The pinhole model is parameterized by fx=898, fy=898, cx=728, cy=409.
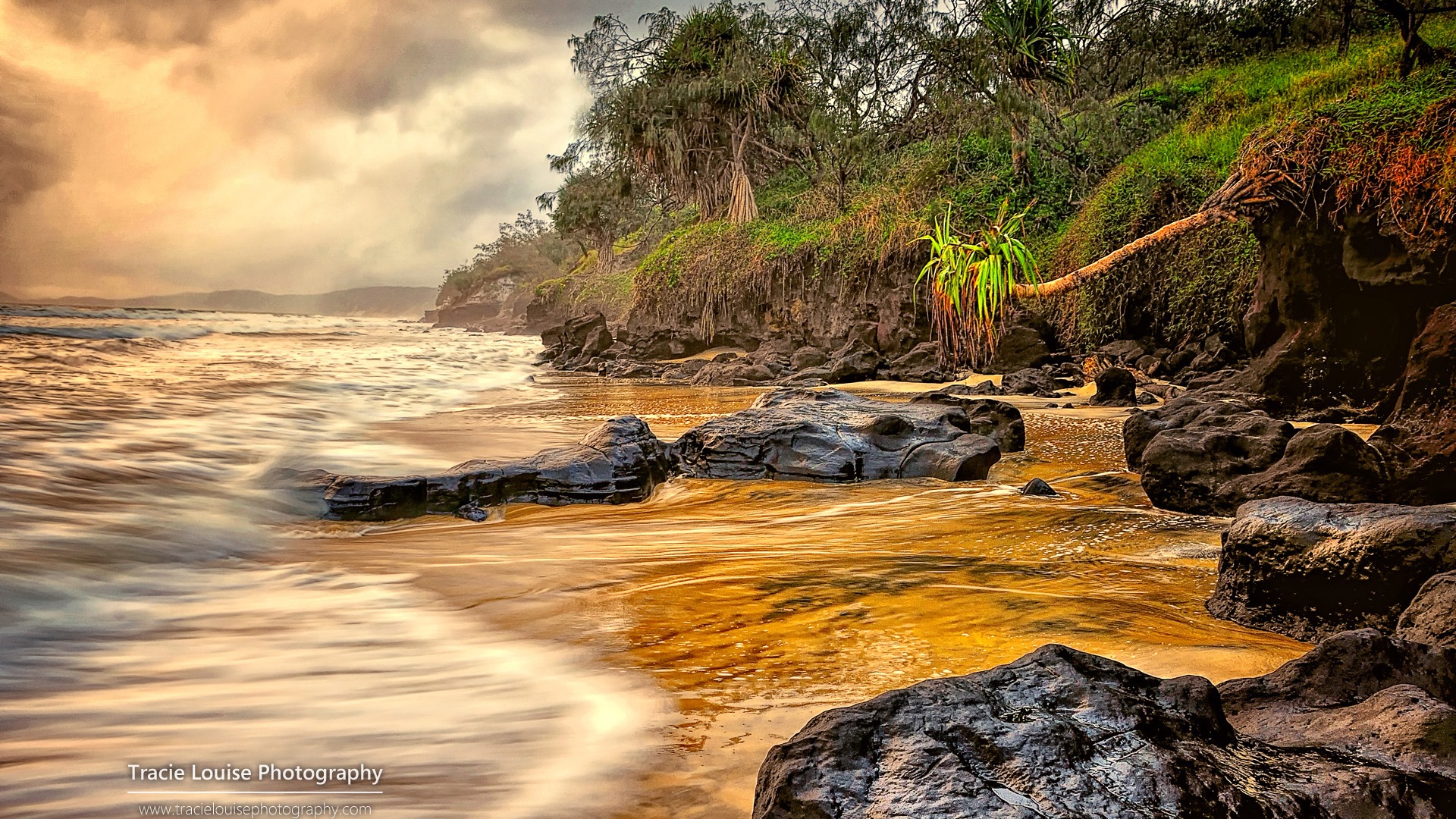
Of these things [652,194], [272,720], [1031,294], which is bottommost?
[272,720]

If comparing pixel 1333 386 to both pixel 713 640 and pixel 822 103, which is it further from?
pixel 822 103

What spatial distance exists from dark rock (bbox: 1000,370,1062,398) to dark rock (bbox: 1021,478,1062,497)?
20.4 ft

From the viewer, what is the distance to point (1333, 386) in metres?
7.84

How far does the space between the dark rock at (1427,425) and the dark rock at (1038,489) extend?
159cm

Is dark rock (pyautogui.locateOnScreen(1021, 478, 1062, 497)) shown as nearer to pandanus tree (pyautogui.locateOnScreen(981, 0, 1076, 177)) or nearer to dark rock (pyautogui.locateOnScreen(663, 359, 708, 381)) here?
dark rock (pyautogui.locateOnScreen(663, 359, 708, 381))

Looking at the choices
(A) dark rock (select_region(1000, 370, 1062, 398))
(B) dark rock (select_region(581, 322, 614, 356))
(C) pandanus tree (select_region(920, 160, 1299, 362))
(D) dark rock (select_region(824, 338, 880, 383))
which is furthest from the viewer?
(B) dark rock (select_region(581, 322, 614, 356))

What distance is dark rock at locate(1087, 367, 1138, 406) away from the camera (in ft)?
32.1

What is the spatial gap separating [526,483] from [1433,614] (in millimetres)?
4562

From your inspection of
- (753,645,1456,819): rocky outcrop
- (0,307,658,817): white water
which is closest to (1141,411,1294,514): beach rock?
(753,645,1456,819): rocky outcrop

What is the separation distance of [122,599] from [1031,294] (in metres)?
10.1

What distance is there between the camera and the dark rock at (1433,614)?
6.90 ft

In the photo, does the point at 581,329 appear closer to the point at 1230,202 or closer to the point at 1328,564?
the point at 1230,202

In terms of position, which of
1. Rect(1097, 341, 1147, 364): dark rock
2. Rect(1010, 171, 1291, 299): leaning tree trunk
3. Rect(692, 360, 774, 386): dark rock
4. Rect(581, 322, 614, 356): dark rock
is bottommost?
Rect(692, 360, 774, 386): dark rock

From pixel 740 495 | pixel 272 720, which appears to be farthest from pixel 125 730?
pixel 740 495
